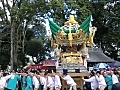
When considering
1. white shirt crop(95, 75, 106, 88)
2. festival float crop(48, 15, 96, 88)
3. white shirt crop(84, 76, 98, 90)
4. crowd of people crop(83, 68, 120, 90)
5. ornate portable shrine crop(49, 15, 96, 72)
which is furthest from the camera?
ornate portable shrine crop(49, 15, 96, 72)

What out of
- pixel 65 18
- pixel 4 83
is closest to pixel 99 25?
pixel 65 18

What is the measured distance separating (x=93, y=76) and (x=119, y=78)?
91.6 inches

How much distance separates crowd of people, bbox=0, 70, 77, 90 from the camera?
14.1 metres

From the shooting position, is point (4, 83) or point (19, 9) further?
point (19, 9)

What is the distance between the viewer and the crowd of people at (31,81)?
1414cm

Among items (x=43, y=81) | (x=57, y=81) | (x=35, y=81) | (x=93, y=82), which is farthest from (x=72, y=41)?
(x=35, y=81)

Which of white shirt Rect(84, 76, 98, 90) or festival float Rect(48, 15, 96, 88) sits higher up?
festival float Rect(48, 15, 96, 88)

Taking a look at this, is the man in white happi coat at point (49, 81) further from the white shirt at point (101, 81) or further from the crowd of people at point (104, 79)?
the white shirt at point (101, 81)

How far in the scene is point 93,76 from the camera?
52.4ft

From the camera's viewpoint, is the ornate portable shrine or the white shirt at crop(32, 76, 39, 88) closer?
the white shirt at crop(32, 76, 39, 88)

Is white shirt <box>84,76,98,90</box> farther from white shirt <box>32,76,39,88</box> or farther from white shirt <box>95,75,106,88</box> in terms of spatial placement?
white shirt <box>32,76,39,88</box>

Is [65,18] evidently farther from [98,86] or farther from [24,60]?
[98,86]

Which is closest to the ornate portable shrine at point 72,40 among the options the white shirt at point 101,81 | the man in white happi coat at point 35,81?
the white shirt at point 101,81

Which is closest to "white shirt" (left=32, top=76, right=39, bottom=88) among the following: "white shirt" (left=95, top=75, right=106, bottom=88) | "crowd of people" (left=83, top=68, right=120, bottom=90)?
"crowd of people" (left=83, top=68, right=120, bottom=90)
